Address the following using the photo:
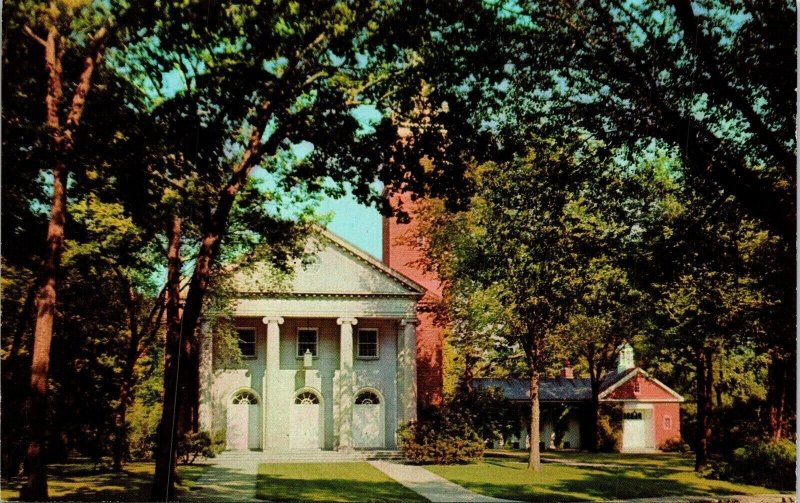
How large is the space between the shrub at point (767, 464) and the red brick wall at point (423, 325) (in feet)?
20.4

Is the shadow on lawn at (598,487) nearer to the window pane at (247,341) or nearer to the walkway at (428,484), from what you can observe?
the walkway at (428,484)

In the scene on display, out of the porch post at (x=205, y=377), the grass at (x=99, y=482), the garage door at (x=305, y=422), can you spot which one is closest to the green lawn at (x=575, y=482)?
the garage door at (x=305, y=422)

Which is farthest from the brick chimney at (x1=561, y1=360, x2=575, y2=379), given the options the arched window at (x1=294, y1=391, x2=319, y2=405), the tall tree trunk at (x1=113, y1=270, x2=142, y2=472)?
the tall tree trunk at (x1=113, y1=270, x2=142, y2=472)

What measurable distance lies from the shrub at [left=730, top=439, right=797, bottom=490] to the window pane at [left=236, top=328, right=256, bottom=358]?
1138 cm

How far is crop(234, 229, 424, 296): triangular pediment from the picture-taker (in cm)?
1595

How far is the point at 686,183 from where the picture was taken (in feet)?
32.1

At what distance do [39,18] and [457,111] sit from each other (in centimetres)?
527

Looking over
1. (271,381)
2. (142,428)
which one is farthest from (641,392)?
(142,428)

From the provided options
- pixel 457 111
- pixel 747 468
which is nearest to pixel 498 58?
pixel 457 111

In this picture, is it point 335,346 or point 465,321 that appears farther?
point 335,346

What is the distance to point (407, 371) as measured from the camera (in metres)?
17.6

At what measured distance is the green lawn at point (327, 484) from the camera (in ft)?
35.7

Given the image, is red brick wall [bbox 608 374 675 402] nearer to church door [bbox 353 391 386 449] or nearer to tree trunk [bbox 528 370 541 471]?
church door [bbox 353 391 386 449]

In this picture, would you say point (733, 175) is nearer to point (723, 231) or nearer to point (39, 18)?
point (723, 231)
